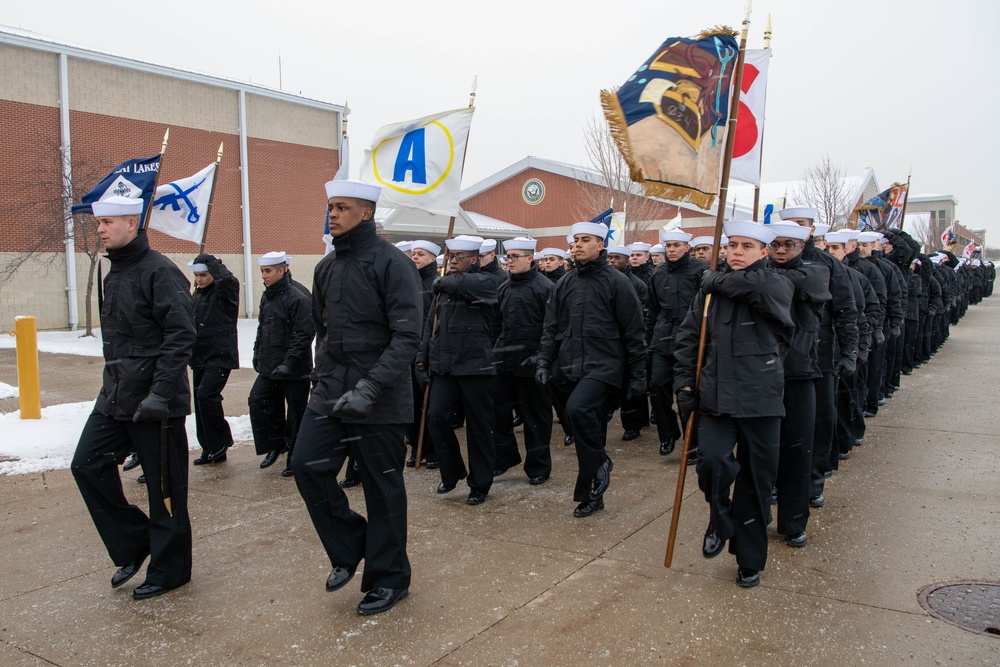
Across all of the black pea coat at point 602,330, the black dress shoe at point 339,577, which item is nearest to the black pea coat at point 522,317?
the black pea coat at point 602,330

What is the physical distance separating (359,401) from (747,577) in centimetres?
225

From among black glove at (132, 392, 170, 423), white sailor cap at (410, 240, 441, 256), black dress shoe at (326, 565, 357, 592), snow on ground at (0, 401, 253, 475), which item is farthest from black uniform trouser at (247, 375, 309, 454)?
black dress shoe at (326, 565, 357, 592)

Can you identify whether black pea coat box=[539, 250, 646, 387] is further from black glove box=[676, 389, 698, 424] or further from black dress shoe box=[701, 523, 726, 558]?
black dress shoe box=[701, 523, 726, 558]

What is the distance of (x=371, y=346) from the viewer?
13.8 ft

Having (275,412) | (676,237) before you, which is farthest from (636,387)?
(275,412)

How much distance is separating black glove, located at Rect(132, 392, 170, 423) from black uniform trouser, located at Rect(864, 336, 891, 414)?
698cm

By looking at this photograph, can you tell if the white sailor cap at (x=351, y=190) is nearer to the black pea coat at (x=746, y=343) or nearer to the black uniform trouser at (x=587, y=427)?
the black pea coat at (x=746, y=343)

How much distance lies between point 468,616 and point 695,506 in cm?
240

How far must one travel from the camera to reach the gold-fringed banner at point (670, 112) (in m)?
5.03

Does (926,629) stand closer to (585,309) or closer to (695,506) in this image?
(695,506)

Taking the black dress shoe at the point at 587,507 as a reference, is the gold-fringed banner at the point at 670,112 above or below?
above

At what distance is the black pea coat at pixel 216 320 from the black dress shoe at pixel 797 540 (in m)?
4.84

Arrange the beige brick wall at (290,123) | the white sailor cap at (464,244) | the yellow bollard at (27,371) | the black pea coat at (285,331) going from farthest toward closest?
the beige brick wall at (290,123), the yellow bollard at (27,371), the black pea coat at (285,331), the white sailor cap at (464,244)

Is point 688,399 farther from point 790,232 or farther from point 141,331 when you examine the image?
point 141,331
